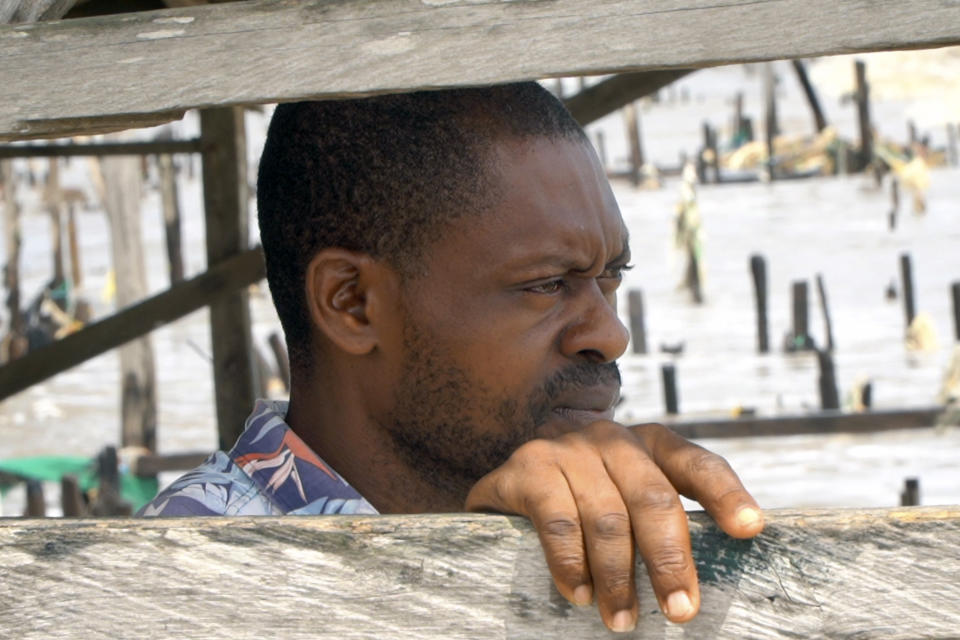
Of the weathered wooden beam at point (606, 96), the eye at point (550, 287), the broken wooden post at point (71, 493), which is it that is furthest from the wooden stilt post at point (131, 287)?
the eye at point (550, 287)

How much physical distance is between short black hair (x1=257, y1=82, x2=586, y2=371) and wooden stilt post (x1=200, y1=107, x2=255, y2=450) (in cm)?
201

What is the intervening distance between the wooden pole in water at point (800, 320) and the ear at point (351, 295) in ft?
43.6

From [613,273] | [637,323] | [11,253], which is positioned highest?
[613,273]

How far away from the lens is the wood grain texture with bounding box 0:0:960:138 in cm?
126

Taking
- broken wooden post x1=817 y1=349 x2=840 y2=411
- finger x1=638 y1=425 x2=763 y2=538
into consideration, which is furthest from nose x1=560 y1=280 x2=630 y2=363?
broken wooden post x1=817 y1=349 x2=840 y2=411

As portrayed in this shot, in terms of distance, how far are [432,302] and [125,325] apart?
2482 mm

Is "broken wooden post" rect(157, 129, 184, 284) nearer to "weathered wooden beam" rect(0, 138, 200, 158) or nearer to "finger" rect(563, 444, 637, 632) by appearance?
"weathered wooden beam" rect(0, 138, 200, 158)

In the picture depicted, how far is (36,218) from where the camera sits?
32.9 m

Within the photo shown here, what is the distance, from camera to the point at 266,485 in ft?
6.70

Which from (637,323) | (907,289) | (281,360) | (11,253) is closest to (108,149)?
(281,360)

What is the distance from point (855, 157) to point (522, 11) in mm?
28488

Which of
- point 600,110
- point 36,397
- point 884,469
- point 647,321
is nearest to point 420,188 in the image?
point 600,110

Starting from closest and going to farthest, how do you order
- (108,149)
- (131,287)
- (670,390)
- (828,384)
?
1. (108,149)
2. (670,390)
3. (828,384)
4. (131,287)

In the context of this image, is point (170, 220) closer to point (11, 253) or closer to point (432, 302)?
point (11, 253)
